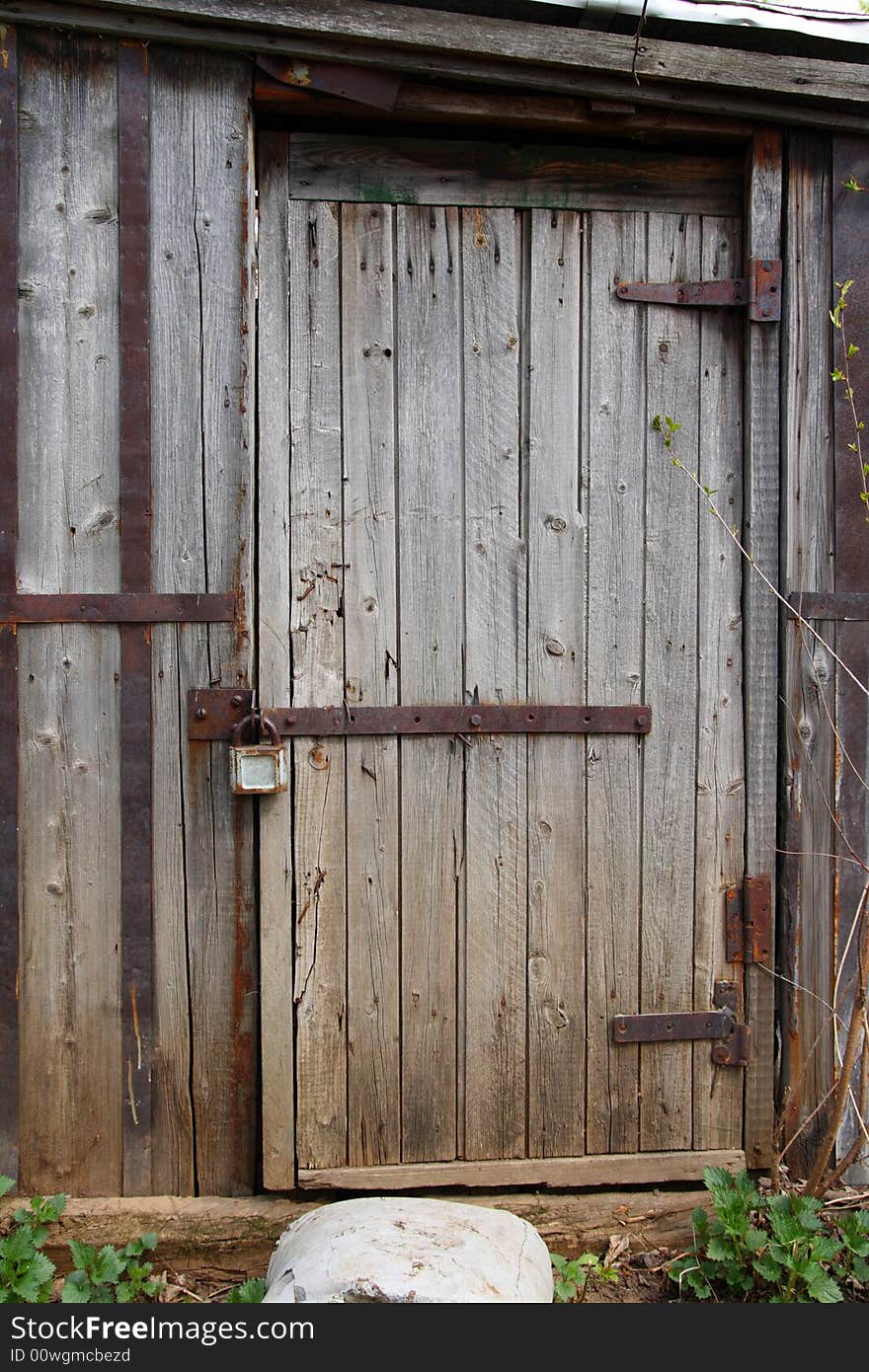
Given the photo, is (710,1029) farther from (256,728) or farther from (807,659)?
(256,728)

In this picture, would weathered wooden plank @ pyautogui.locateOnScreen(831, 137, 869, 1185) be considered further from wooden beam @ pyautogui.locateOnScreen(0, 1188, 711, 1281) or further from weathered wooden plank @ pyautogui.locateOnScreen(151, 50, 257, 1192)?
weathered wooden plank @ pyautogui.locateOnScreen(151, 50, 257, 1192)

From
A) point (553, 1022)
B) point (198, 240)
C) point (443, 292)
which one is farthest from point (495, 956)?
point (198, 240)

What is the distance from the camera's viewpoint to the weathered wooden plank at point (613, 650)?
241cm

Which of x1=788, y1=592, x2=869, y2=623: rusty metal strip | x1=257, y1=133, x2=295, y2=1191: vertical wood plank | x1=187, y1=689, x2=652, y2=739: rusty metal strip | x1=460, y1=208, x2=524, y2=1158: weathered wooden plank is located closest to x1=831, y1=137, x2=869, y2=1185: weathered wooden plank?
x1=788, y1=592, x2=869, y2=623: rusty metal strip

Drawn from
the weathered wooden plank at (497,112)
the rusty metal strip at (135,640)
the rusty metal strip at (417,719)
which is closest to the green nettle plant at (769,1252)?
the rusty metal strip at (417,719)

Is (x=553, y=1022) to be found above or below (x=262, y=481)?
below

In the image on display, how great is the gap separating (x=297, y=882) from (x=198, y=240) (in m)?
1.62

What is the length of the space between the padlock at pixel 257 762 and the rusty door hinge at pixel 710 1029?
1.11 metres

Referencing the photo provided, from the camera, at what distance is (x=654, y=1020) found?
2.43m

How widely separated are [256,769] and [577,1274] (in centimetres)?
144

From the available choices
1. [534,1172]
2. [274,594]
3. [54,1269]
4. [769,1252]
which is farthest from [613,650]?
[54,1269]

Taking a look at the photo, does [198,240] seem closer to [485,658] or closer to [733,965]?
[485,658]

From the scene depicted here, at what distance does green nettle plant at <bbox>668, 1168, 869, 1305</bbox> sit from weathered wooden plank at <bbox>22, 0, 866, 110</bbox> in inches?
107

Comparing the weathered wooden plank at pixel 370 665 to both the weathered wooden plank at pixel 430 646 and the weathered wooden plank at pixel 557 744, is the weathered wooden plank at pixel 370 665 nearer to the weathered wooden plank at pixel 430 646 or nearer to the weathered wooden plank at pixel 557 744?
the weathered wooden plank at pixel 430 646
